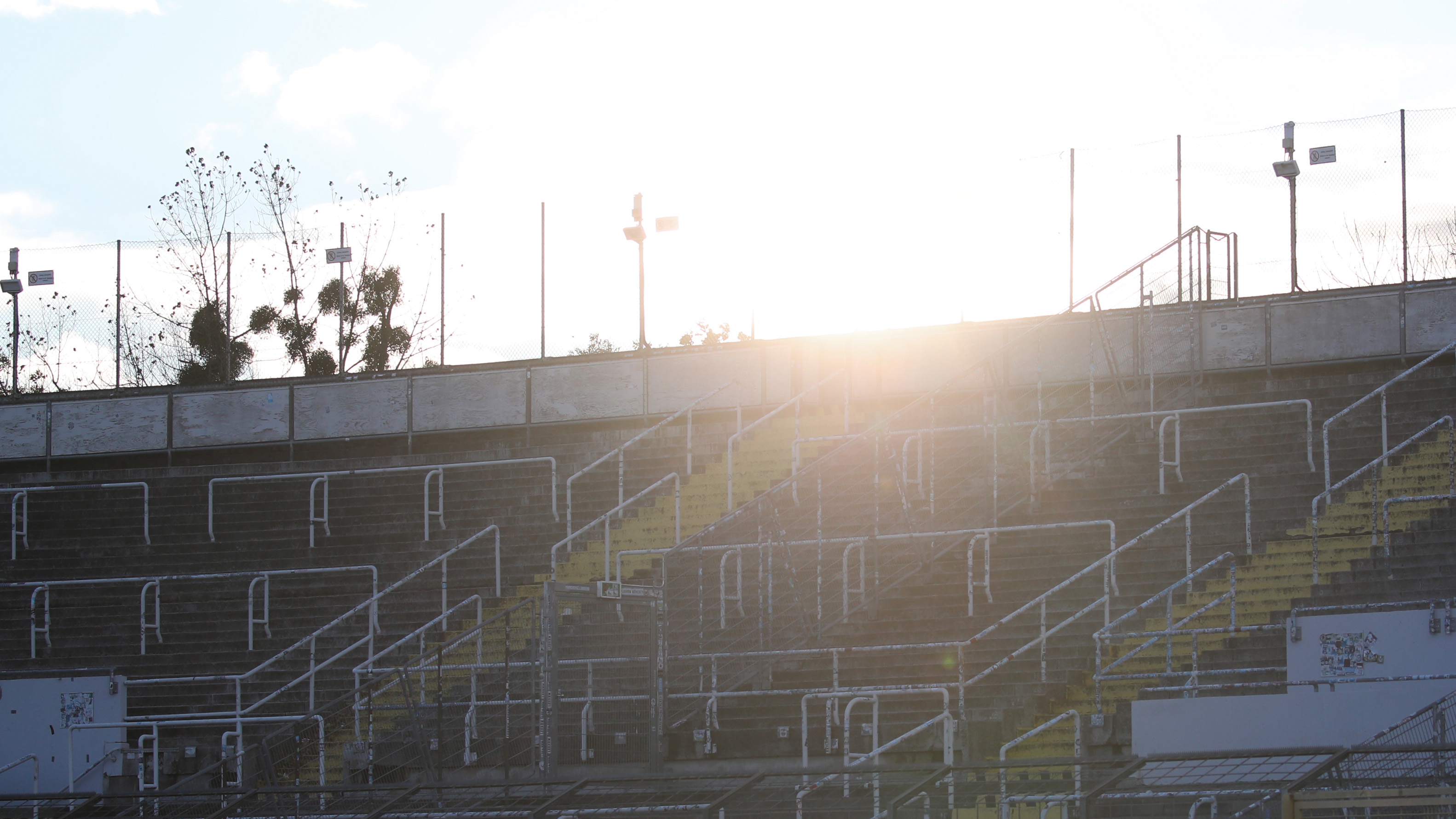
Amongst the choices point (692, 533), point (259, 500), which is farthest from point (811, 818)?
point (259, 500)

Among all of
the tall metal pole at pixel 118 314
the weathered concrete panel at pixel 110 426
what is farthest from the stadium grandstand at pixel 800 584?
the tall metal pole at pixel 118 314

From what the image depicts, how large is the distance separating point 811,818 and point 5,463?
18.6 m

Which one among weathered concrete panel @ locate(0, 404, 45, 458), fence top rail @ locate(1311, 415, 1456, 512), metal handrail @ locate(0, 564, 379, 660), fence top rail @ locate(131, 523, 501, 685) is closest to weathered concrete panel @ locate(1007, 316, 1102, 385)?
fence top rail @ locate(1311, 415, 1456, 512)

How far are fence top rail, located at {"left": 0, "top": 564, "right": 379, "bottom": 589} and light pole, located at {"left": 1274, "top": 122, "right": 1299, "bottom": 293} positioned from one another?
12206 millimetres

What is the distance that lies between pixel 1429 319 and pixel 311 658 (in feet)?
43.7

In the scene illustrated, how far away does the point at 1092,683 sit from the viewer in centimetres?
1369

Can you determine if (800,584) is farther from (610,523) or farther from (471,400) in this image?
(471,400)

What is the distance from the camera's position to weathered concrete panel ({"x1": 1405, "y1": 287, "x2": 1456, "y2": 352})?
18141 millimetres

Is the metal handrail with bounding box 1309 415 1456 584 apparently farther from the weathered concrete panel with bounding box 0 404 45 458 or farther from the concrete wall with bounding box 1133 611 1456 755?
the weathered concrete panel with bounding box 0 404 45 458

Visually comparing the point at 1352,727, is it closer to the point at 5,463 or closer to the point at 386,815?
the point at 386,815

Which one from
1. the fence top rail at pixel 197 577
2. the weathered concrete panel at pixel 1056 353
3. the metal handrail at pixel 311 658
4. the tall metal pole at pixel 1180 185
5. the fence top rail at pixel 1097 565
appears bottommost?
the metal handrail at pixel 311 658

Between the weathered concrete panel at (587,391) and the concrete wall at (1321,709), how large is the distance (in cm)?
1169

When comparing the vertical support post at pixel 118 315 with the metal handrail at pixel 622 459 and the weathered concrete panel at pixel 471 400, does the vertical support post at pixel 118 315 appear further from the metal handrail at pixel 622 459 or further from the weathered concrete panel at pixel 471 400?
the metal handrail at pixel 622 459

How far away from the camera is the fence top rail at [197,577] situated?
18.0 meters
